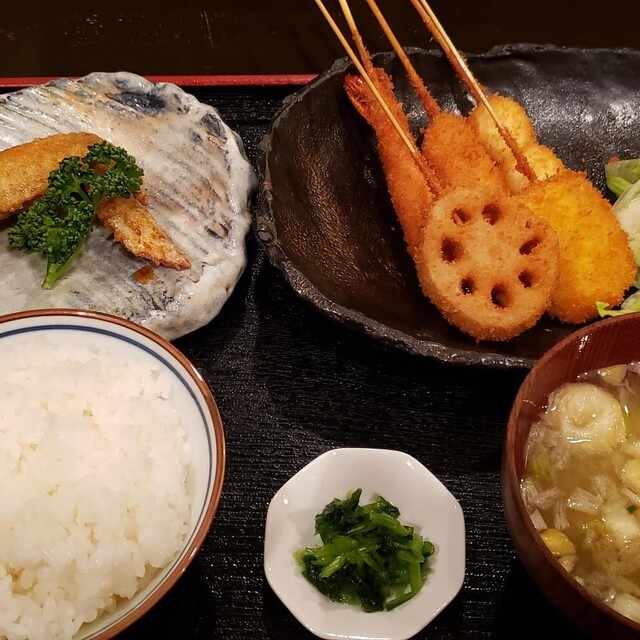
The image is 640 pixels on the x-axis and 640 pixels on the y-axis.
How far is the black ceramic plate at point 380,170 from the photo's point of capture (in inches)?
84.6

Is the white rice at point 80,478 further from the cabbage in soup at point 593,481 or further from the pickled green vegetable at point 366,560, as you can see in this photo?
the cabbage in soup at point 593,481

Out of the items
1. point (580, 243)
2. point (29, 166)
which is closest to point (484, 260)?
point (580, 243)

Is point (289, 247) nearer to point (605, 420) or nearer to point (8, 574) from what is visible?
point (605, 420)

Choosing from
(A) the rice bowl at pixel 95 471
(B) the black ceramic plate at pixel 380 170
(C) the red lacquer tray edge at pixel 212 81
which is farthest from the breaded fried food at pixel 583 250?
(A) the rice bowl at pixel 95 471

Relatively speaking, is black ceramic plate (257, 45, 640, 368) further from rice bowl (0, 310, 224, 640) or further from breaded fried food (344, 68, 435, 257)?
rice bowl (0, 310, 224, 640)

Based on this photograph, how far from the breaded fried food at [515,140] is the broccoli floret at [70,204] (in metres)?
1.35

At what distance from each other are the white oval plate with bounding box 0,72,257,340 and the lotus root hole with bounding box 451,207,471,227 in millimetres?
724

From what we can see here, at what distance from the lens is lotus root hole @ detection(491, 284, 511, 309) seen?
217cm

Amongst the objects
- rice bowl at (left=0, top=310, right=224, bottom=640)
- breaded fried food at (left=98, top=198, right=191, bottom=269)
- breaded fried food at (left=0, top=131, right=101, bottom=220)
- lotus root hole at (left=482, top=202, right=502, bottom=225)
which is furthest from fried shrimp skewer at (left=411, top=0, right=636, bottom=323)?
breaded fried food at (left=0, top=131, right=101, bottom=220)

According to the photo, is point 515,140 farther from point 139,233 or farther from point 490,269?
point 139,233

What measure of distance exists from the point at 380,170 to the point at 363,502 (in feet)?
4.60

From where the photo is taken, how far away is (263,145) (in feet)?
7.77

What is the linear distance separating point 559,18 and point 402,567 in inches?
128

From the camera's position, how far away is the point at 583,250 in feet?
7.34
